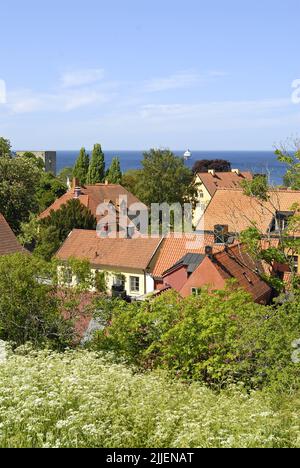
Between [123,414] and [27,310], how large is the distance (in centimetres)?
882

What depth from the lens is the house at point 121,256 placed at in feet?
101

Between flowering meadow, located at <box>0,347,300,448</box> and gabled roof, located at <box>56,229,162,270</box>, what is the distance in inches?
804

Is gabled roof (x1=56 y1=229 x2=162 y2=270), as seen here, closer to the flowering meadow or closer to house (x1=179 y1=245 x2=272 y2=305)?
house (x1=179 y1=245 x2=272 y2=305)

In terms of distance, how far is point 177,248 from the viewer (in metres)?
30.6

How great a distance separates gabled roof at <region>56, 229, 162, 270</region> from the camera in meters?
31.6

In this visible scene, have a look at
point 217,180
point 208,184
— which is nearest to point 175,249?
point 208,184

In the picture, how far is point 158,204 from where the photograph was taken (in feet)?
163

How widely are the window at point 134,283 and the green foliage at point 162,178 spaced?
65.0 ft

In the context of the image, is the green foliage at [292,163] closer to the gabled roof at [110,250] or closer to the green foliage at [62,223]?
the gabled roof at [110,250]

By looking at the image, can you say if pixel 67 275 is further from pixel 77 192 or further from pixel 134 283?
pixel 77 192

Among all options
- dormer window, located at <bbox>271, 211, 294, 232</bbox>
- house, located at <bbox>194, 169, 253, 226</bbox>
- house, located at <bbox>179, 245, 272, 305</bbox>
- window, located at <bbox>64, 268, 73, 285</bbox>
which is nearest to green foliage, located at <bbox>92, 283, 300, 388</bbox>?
window, located at <bbox>64, 268, 73, 285</bbox>

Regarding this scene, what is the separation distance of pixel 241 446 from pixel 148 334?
7.87 metres

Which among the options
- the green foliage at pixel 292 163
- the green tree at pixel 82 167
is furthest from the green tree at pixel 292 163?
the green tree at pixel 82 167
